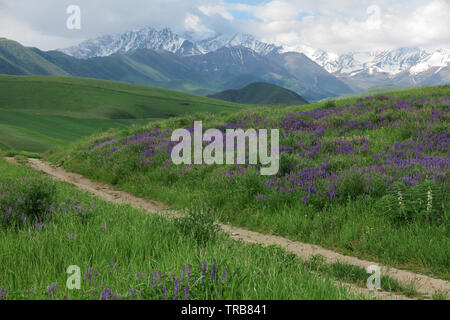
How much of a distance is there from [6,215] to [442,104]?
2161 centimetres

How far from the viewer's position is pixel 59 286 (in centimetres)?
404

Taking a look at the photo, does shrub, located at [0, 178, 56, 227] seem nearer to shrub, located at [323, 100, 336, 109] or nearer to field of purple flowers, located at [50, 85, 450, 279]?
field of purple flowers, located at [50, 85, 450, 279]

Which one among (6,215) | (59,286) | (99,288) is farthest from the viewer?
(6,215)

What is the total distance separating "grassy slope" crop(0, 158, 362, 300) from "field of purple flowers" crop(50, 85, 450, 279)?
268 cm

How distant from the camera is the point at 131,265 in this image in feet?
15.3

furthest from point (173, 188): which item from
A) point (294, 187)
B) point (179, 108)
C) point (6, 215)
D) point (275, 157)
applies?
point (179, 108)

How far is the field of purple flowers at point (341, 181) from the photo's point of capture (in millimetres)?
8078

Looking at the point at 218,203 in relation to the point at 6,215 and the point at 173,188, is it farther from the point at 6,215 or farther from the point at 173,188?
the point at 6,215

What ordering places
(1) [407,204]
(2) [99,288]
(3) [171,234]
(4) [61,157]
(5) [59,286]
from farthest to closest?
(4) [61,157] → (1) [407,204] → (3) [171,234] → (5) [59,286] → (2) [99,288]

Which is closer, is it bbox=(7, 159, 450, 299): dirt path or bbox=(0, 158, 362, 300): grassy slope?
bbox=(0, 158, 362, 300): grassy slope

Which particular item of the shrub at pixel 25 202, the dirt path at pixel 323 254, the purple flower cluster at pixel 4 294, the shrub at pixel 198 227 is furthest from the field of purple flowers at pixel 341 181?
the purple flower cluster at pixel 4 294

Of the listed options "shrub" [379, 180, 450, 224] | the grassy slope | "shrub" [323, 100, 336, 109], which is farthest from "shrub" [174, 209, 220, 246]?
"shrub" [323, 100, 336, 109]

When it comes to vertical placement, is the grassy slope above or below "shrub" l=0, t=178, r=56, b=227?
below

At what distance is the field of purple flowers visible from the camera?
8.08 metres
